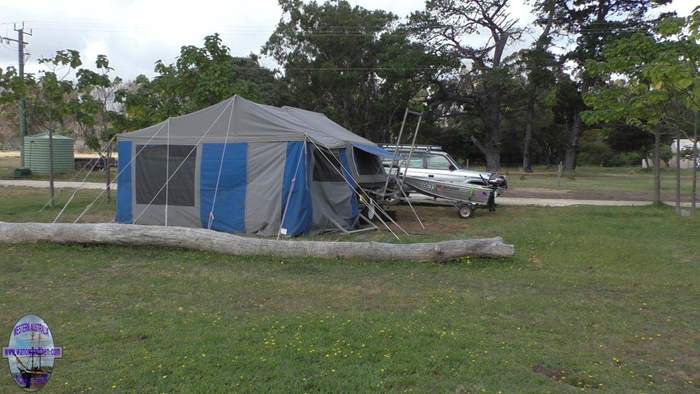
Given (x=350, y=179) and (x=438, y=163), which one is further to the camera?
(x=438, y=163)

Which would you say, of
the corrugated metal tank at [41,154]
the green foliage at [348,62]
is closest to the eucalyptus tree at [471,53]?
the green foliage at [348,62]

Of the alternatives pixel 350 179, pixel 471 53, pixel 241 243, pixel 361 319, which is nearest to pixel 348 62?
pixel 471 53

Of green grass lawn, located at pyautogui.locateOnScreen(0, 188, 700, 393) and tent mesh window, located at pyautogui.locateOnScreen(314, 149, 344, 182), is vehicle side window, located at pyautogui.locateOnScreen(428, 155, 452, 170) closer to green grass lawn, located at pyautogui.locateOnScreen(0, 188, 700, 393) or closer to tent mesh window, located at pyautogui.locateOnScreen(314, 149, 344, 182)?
tent mesh window, located at pyautogui.locateOnScreen(314, 149, 344, 182)

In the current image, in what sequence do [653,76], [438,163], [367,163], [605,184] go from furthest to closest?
[605,184] < [438,163] < [367,163] < [653,76]

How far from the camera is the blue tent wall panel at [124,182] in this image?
12.4m

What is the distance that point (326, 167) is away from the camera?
12.2 m

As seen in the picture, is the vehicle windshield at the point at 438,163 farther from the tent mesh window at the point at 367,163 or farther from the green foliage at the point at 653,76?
the green foliage at the point at 653,76

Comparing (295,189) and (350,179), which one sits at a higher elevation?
(350,179)

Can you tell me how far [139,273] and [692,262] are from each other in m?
8.14

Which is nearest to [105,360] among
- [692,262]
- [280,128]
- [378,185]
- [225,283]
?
[225,283]

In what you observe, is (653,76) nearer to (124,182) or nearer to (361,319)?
(361,319)

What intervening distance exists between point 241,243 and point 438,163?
9.53 metres

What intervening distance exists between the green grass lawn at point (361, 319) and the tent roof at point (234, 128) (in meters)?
3.03

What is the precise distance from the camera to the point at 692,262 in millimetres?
9289
